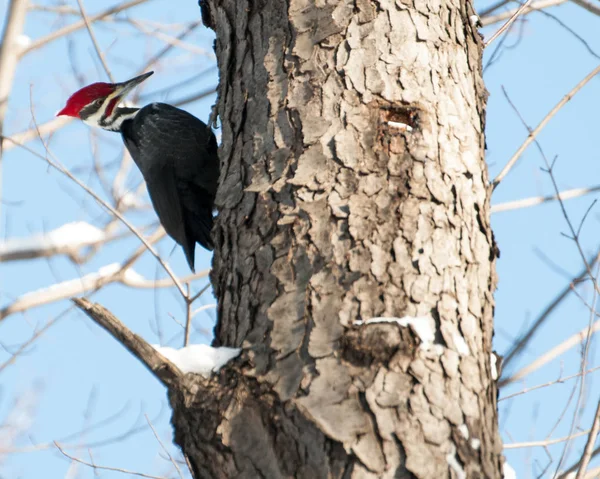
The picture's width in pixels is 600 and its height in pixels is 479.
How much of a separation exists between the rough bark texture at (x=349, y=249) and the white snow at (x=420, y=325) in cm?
2

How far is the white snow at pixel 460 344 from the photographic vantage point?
1.71m

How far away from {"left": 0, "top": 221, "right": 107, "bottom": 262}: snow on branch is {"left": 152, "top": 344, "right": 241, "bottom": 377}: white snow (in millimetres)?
3580

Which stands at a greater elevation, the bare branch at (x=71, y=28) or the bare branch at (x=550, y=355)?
the bare branch at (x=71, y=28)

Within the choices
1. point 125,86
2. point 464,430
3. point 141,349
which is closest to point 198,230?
point 125,86

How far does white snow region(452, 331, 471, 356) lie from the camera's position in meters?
1.71

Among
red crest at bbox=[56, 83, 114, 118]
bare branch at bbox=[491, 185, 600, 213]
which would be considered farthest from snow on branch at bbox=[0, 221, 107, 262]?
bare branch at bbox=[491, 185, 600, 213]

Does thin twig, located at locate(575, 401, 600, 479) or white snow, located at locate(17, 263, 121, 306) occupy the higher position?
white snow, located at locate(17, 263, 121, 306)

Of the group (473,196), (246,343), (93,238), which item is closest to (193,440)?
(246,343)

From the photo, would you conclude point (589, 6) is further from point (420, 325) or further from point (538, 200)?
point (420, 325)

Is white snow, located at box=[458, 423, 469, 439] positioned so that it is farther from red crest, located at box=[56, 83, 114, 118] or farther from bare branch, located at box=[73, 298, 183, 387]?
red crest, located at box=[56, 83, 114, 118]

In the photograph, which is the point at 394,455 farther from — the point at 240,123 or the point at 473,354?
the point at 240,123

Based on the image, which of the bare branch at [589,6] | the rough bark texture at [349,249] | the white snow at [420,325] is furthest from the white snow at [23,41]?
the white snow at [420,325]

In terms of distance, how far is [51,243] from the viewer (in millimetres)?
5168

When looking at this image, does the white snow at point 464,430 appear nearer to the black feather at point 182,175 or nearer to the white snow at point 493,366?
Answer: the white snow at point 493,366
